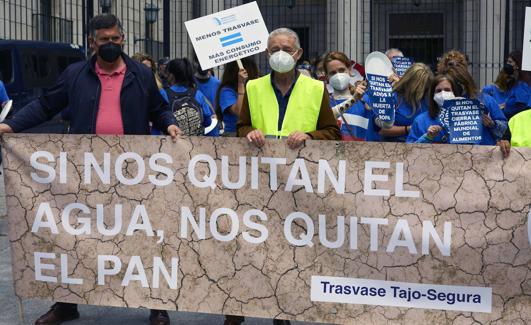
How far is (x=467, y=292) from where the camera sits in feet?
15.1

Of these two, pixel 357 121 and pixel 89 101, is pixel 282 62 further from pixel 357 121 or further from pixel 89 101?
pixel 357 121

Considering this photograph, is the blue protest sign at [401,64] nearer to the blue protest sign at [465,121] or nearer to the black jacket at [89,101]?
the blue protest sign at [465,121]

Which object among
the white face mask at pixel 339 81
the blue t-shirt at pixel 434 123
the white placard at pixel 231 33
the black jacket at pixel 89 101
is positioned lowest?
the blue t-shirt at pixel 434 123

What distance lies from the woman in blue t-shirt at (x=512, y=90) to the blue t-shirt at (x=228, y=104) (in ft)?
8.75

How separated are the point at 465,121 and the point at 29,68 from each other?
1247 cm

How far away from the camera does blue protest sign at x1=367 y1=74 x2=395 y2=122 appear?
655 cm

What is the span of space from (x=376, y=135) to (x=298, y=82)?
A: 194 cm

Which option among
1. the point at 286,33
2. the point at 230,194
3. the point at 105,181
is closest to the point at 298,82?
the point at 286,33

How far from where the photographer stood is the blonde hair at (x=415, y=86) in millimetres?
7020

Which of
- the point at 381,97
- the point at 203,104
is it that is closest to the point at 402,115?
the point at 381,97

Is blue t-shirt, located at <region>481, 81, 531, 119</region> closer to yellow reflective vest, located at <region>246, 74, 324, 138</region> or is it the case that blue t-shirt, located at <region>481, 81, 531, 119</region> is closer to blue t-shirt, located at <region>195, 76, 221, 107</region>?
blue t-shirt, located at <region>195, 76, 221, 107</region>

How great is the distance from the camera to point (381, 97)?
6.57 m

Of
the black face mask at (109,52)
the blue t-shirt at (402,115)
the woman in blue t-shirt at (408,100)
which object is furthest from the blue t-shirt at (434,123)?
the black face mask at (109,52)

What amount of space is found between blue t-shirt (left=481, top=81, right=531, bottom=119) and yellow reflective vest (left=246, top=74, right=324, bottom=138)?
3.67 meters
